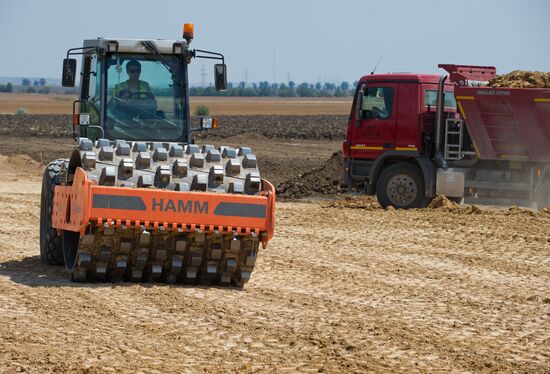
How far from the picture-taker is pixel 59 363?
7273mm

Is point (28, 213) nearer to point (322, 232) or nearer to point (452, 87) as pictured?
point (322, 232)

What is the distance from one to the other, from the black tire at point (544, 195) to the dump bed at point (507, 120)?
2.07 ft

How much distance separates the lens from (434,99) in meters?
19.6

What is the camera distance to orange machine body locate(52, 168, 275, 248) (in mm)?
9617

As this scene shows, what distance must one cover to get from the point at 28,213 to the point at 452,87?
25.1 feet

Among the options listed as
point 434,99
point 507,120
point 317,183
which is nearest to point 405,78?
point 434,99

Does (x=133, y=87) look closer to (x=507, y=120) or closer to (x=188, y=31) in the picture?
(x=188, y=31)

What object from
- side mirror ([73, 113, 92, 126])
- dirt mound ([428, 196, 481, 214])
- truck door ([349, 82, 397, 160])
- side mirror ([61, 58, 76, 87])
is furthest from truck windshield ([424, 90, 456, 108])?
side mirror ([73, 113, 92, 126])

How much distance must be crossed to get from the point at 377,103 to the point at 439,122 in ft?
3.94

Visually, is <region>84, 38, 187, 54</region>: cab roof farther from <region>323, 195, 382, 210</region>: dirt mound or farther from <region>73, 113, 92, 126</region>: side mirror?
<region>323, 195, 382, 210</region>: dirt mound

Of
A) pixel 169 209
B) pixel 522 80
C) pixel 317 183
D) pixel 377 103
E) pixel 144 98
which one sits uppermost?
pixel 522 80

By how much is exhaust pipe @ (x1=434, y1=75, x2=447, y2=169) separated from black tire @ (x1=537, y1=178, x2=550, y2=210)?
5.59 ft

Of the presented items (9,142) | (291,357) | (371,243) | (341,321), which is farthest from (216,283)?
(9,142)

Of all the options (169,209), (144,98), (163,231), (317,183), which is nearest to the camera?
(169,209)
